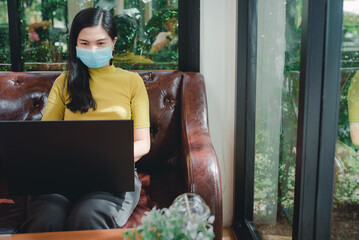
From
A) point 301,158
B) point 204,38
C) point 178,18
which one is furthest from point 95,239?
point 178,18

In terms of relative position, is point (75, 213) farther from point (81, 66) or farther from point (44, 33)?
point (44, 33)

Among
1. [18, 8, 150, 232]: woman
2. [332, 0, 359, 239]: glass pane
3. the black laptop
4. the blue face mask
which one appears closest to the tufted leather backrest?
[18, 8, 150, 232]: woman

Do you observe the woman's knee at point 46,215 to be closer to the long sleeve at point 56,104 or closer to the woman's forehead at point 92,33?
the long sleeve at point 56,104

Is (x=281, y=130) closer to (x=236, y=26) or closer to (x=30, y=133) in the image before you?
(x=236, y=26)

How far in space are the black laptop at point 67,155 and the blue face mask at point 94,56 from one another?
54cm

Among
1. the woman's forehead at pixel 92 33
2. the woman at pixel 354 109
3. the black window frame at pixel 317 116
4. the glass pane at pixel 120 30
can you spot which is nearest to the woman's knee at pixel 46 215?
the woman's forehead at pixel 92 33

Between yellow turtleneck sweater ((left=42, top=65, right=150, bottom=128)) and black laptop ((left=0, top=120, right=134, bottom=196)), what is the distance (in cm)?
44

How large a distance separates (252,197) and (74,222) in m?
1.06

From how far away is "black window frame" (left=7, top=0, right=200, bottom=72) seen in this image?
1878 millimetres

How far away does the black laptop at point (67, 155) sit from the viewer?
34.6 inches

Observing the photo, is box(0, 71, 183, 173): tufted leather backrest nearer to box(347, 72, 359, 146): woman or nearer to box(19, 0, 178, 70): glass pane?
box(19, 0, 178, 70): glass pane

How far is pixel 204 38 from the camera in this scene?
1843 mm

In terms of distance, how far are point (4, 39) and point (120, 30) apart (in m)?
0.70

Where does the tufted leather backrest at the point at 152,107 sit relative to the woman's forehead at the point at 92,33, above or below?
below
